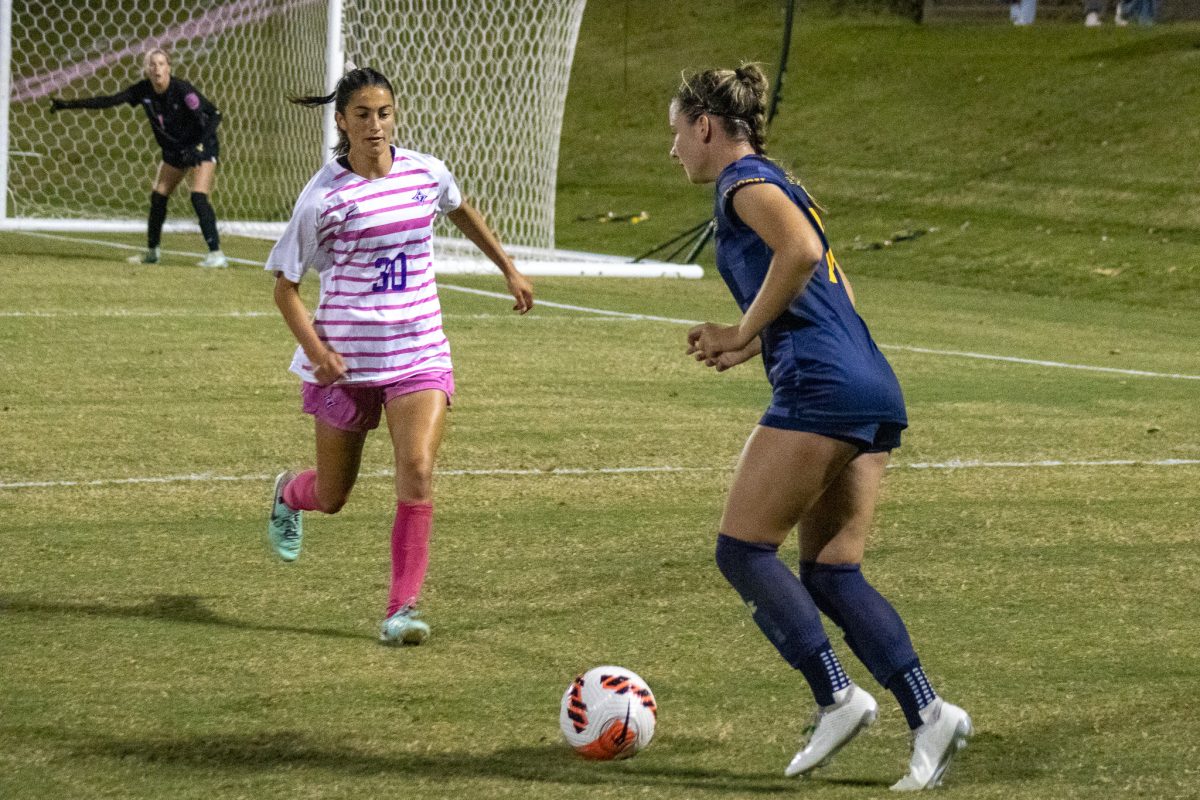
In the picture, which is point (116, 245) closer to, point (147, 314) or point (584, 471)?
point (147, 314)

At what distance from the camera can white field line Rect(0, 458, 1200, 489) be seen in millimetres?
7891

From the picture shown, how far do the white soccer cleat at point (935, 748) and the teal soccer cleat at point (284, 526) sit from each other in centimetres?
280

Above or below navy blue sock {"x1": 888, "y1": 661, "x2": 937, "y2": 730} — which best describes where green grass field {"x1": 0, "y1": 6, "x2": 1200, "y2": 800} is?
below

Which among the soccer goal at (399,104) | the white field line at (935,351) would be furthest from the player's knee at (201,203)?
the white field line at (935,351)

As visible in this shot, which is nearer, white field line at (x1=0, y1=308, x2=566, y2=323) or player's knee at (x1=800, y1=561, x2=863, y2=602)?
player's knee at (x1=800, y1=561, x2=863, y2=602)

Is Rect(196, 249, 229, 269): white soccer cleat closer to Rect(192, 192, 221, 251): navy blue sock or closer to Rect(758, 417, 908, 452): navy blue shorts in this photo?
Rect(192, 192, 221, 251): navy blue sock

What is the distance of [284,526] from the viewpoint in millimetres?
6367

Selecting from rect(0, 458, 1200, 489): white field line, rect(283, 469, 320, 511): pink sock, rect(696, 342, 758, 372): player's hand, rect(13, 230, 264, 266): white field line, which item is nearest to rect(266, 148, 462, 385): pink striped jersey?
rect(283, 469, 320, 511): pink sock

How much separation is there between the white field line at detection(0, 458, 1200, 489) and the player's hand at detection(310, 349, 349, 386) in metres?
2.67

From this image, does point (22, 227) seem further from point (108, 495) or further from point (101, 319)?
point (108, 495)

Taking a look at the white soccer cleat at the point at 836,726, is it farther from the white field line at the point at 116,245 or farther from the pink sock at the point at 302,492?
the white field line at the point at 116,245

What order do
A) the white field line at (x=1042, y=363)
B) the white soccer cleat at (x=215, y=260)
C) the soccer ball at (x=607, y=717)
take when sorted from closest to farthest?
the soccer ball at (x=607, y=717)
the white field line at (x=1042, y=363)
the white soccer cleat at (x=215, y=260)

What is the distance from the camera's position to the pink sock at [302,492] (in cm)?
621

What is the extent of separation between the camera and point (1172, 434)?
9.86m
